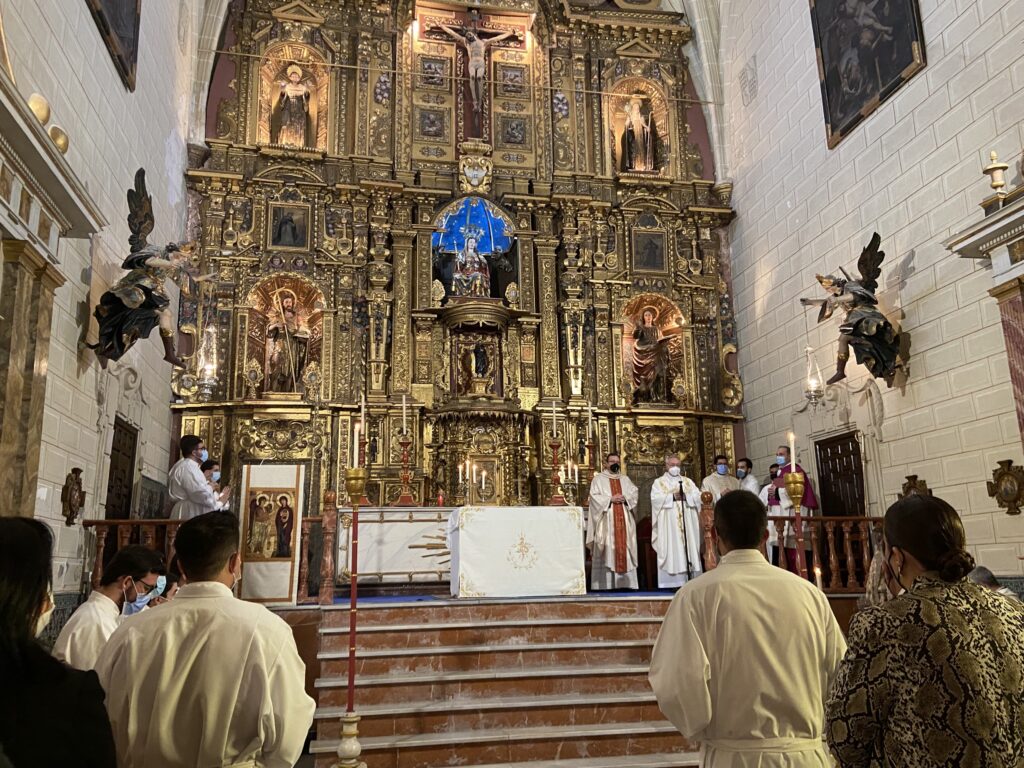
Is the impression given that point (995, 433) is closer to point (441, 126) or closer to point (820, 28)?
point (820, 28)

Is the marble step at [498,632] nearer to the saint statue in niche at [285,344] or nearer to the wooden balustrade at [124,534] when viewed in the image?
the wooden balustrade at [124,534]

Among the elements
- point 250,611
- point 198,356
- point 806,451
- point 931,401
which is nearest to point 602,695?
point 250,611

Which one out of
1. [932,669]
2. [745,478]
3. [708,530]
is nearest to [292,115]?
[745,478]

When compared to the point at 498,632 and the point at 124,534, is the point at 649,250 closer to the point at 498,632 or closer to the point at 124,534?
the point at 498,632

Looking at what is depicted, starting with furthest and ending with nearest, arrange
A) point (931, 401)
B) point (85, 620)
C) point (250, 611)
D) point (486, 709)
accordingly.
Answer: point (931, 401)
point (486, 709)
point (85, 620)
point (250, 611)

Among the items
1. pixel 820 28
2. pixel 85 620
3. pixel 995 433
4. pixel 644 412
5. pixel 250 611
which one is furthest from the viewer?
pixel 644 412

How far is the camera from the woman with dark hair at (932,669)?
196 centimetres

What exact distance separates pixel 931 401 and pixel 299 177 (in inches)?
378

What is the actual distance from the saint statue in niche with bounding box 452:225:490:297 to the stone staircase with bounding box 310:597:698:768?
667 cm

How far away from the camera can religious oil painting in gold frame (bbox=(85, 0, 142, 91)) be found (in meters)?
8.05

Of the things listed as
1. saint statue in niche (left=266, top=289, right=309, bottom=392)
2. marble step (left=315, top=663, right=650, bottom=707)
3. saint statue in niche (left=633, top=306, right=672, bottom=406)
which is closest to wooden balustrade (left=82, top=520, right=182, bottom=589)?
marble step (left=315, top=663, right=650, bottom=707)

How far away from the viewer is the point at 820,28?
11391 mm

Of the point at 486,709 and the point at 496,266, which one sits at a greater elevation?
the point at 496,266

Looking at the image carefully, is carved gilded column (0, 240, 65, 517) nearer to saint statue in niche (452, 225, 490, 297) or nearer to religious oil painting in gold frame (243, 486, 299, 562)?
religious oil painting in gold frame (243, 486, 299, 562)
